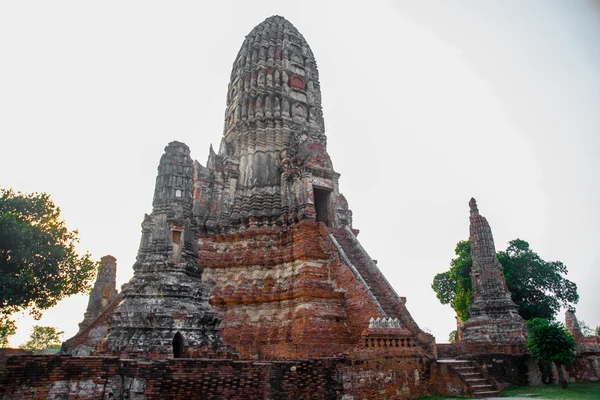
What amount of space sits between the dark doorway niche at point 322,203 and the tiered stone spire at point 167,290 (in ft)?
26.8

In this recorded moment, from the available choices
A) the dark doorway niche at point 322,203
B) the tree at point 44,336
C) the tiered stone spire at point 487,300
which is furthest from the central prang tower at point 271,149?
the tree at point 44,336

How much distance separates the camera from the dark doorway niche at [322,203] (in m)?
19.3

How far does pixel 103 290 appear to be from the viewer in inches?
920

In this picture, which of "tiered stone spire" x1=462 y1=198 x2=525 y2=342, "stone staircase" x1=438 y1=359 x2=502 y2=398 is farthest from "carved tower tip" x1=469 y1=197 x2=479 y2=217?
"stone staircase" x1=438 y1=359 x2=502 y2=398

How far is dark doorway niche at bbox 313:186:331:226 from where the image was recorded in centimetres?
1930

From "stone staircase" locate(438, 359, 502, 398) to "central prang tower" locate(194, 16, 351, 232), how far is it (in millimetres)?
7574

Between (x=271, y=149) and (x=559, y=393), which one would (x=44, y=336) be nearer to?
(x=271, y=149)

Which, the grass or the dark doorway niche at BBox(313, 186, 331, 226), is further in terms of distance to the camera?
the dark doorway niche at BBox(313, 186, 331, 226)

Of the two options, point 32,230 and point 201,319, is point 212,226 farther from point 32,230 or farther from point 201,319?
point 32,230

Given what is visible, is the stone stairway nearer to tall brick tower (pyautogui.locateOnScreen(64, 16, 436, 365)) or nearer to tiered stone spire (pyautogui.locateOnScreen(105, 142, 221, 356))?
tall brick tower (pyautogui.locateOnScreen(64, 16, 436, 365))

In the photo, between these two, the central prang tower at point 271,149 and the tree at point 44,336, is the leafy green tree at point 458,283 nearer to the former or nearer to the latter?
the central prang tower at point 271,149

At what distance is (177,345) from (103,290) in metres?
15.8

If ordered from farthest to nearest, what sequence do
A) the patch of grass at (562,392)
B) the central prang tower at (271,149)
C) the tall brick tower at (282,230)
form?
the central prang tower at (271,149)
the tall brick tower at (282,230)
the patch of grass at (562,392)

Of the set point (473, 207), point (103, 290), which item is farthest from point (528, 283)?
point (103, 290)
